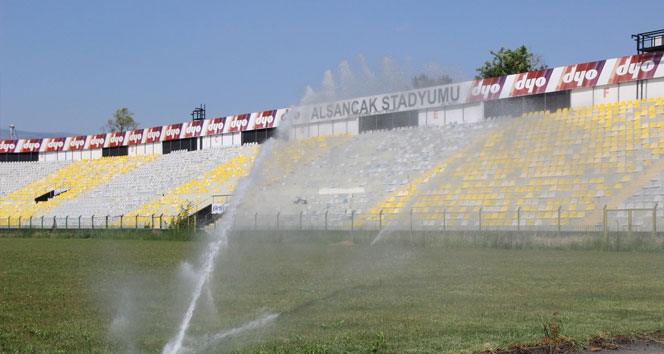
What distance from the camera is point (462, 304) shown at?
9.84 m

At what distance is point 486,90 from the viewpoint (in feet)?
140

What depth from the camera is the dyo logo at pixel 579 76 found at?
127ft

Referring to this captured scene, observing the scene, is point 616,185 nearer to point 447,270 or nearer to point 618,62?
point 618,62

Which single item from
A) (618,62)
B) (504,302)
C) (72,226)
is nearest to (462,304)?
(504,302)

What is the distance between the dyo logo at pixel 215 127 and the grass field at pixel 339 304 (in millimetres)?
45283

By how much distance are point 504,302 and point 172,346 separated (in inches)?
207

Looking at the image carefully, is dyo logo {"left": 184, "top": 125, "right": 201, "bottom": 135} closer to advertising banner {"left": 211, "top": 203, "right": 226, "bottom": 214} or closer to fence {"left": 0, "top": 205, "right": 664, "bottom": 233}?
advertising banner {"left": 211, "top": 203, "right": 226, "bottom": 214}

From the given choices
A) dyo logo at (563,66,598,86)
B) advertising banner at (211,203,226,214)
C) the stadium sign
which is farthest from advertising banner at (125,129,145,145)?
dyo logo at (563,66,598,86)

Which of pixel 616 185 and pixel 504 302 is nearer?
pixel 504 302

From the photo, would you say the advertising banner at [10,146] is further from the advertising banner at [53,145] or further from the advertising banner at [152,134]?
the advertising banner at [152,134]

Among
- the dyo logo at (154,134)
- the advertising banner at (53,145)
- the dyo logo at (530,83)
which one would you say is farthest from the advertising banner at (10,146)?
the dyo logo at (530,83)

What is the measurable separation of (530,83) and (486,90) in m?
2.93

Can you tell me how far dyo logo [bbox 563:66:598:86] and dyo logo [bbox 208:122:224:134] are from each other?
3358 cm

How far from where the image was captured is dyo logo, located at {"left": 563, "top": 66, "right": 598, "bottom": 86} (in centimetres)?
3872
